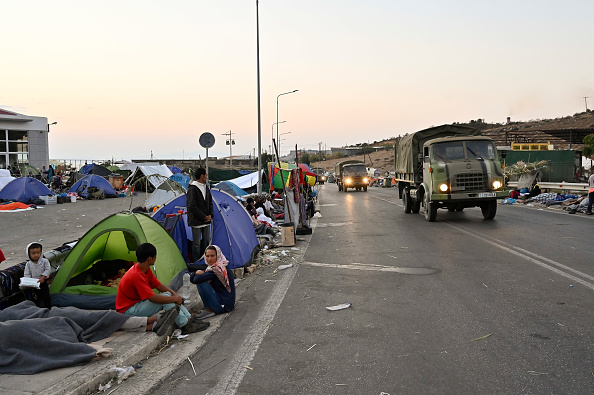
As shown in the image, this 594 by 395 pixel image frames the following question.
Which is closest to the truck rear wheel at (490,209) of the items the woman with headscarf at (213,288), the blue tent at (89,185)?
the woman with headscarf at (213,288)

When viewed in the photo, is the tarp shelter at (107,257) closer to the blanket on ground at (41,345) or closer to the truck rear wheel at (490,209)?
the blanket on ground at (41,345)

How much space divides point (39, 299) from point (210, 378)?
3.32 meters

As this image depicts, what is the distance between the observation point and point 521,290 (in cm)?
700

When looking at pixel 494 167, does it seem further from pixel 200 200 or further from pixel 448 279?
pixel 200 200

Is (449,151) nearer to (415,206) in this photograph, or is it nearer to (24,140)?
(415,206)

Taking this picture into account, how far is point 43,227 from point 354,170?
30.1 meters

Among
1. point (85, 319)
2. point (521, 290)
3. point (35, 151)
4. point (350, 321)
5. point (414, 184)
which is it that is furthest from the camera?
point (35, 151)

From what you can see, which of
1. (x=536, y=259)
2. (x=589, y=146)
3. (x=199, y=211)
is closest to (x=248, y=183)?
(x=199, y=211)

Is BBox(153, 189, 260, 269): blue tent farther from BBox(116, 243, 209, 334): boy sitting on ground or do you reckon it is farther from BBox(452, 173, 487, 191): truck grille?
BBox(452, 173, 487, 191): truck grille

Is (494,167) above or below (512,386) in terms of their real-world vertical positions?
above

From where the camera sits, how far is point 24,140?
184ft

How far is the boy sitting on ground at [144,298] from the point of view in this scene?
5914 mm

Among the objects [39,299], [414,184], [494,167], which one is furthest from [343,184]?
[39,299]

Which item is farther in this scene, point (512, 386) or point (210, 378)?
point (210, 378)
